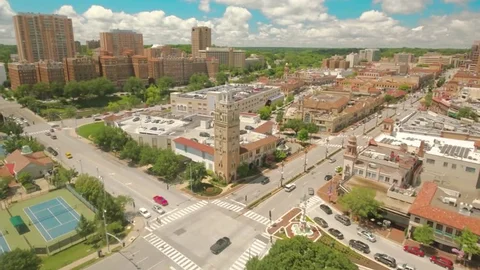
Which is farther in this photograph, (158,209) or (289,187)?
(289,187)

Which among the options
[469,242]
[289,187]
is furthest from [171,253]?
[469,242]

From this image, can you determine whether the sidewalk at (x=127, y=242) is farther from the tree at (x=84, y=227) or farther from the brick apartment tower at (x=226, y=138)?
the brick apartment tower at (x=226, y=138)

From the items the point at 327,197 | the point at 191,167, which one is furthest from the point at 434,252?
the point at 191,167

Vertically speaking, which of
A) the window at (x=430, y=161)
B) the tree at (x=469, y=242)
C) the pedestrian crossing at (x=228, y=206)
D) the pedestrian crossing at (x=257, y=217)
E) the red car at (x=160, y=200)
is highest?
the window at (x=430, y=161)

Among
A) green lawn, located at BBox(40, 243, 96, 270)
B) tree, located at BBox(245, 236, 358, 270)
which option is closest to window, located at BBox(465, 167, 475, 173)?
tree, located at BBox(245, 236, 358, 270)

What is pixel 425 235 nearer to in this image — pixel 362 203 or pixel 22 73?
pixel 362 203

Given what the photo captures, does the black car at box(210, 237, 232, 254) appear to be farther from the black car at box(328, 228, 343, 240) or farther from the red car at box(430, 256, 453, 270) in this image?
the red car at box(430, 256, 453, 270)

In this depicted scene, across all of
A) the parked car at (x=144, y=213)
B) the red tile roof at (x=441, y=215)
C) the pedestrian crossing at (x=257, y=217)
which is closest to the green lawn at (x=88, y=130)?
the parked car at (x=144, y=213)
